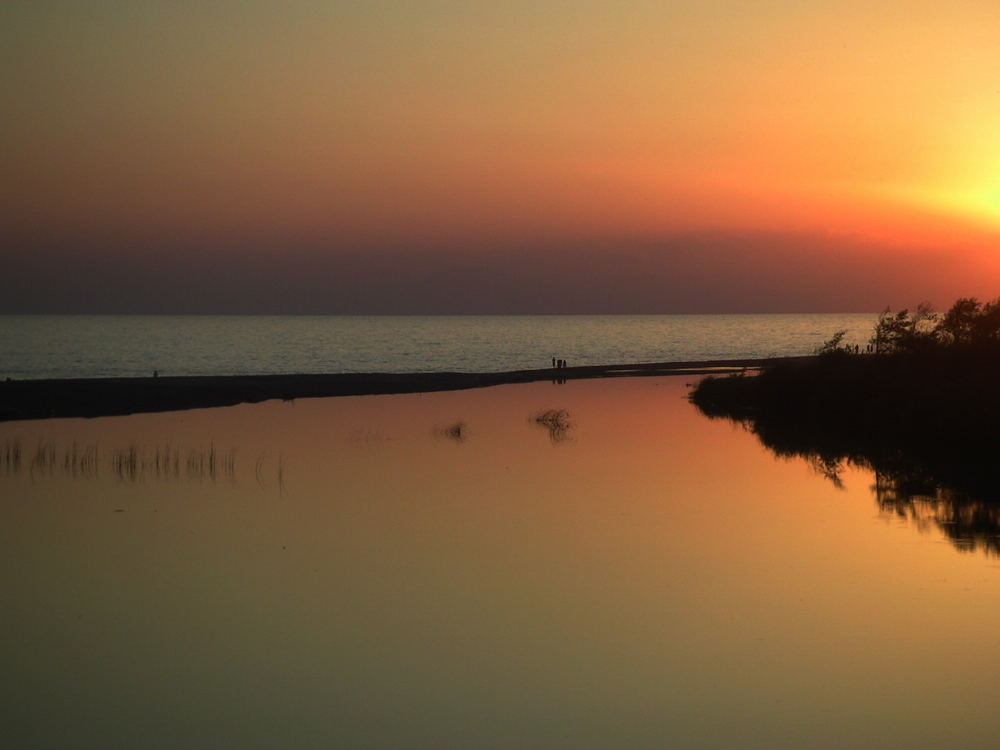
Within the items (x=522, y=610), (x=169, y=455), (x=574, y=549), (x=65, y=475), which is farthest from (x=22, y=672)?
(x=169, y=455)

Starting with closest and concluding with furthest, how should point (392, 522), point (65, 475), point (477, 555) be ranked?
point (477, 555), point (392, 522), point (65, 475)

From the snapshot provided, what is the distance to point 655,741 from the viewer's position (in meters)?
10.4

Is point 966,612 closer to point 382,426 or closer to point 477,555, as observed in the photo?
point 477,555

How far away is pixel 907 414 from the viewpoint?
36.0 metres

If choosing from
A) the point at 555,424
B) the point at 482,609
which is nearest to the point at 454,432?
the point at 555,424

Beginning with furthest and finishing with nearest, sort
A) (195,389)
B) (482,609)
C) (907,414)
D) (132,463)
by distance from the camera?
(195,389), (907,414), (132,463), (482,609)

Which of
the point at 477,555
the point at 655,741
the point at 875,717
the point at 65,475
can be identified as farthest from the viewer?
the point at 65,475

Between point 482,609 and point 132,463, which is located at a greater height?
point 132,463

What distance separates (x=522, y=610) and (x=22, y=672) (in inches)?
241

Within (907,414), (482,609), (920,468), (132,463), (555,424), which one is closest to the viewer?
(482,609)

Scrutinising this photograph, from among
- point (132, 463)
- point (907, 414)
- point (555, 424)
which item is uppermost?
point (907, 414)

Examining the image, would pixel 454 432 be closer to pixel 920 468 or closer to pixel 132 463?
pixel 132 463

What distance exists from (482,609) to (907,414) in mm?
25137

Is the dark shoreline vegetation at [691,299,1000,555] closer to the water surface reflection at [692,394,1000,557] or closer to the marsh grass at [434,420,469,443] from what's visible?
the water surface reflection at [692,394,1000,557]
